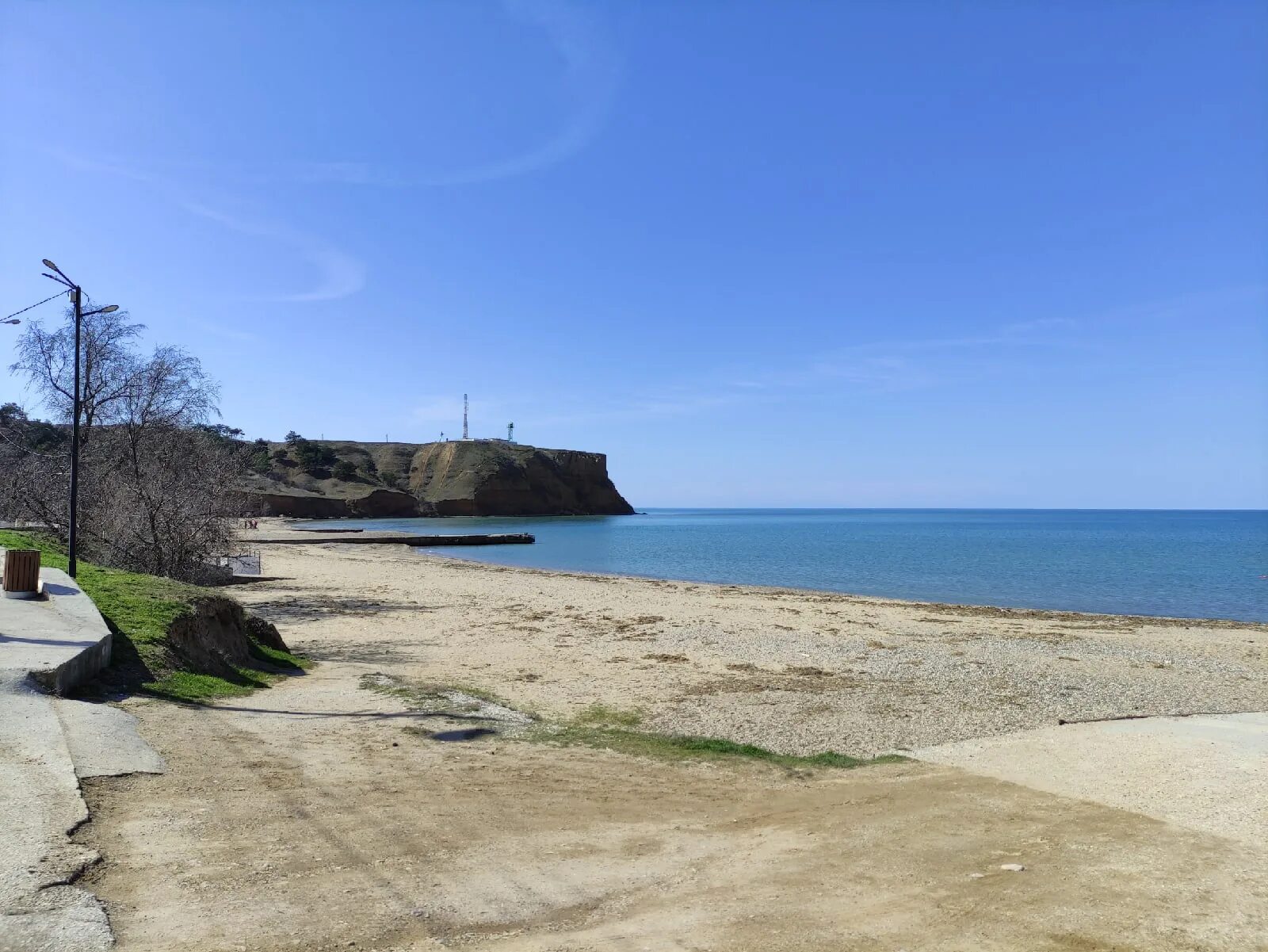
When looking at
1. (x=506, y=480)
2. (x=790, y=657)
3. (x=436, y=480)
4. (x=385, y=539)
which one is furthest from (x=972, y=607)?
(x=436, y=480)

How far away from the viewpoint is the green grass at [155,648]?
961cm

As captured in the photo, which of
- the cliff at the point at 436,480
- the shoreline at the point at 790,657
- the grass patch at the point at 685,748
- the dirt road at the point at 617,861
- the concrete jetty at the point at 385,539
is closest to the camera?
the dirt road at the point at 617,861

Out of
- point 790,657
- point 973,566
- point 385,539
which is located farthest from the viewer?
point 385,539

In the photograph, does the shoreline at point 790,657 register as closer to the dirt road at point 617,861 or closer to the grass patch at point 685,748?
the grass patch at point 685,748

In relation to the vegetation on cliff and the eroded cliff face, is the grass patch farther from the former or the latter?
the eroded cliff face

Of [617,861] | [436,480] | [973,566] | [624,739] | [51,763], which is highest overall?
[436,480]

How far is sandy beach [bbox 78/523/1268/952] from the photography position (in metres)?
4.43

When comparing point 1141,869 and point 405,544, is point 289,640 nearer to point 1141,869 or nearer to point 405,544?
point 1141,869

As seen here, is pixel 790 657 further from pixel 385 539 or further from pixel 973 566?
pixel 385 539

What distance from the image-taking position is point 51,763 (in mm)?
5965

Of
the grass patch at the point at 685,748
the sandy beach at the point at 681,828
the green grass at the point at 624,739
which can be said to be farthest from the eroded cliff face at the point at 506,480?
the grass patch at the point at 685,748

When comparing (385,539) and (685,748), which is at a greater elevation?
(685,748)

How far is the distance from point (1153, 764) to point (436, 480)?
478 ft

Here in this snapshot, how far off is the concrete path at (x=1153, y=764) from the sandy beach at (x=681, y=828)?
0.05m
